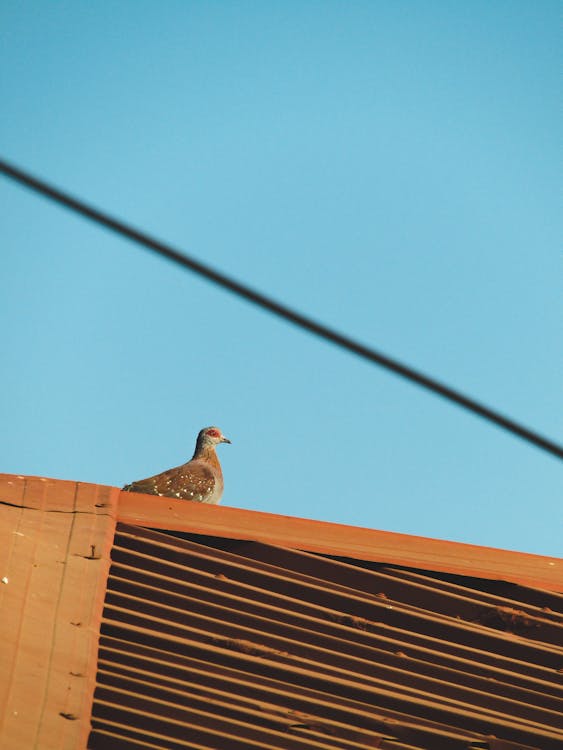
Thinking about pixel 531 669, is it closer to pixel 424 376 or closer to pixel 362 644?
pixel 362 644

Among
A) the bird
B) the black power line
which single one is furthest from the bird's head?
the black power line

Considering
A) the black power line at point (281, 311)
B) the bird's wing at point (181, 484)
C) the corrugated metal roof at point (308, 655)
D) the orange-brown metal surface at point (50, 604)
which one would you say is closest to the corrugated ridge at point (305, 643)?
the corrugated metal roof at point (308, 655)

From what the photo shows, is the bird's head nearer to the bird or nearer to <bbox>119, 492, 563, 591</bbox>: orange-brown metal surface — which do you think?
the bird

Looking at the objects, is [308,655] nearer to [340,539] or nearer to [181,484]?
[340,539]

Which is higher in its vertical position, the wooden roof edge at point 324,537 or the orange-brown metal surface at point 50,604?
the wooden roof edge at point 324,537

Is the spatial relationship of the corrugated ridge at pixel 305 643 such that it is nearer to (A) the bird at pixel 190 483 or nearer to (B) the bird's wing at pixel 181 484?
(A) the bird at pixel 190 483

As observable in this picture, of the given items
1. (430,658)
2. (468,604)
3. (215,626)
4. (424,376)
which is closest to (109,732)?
(215,626)

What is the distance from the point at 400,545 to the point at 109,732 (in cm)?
136

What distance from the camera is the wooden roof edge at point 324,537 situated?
385 cm

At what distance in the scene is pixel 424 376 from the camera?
203cm

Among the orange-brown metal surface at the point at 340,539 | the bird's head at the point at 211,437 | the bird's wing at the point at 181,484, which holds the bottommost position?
the orange-brown metal surface at the point at 340,539

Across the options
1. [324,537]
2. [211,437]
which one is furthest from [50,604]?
[211,437]

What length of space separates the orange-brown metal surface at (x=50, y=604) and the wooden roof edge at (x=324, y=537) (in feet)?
0.19

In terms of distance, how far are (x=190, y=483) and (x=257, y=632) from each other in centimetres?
548
